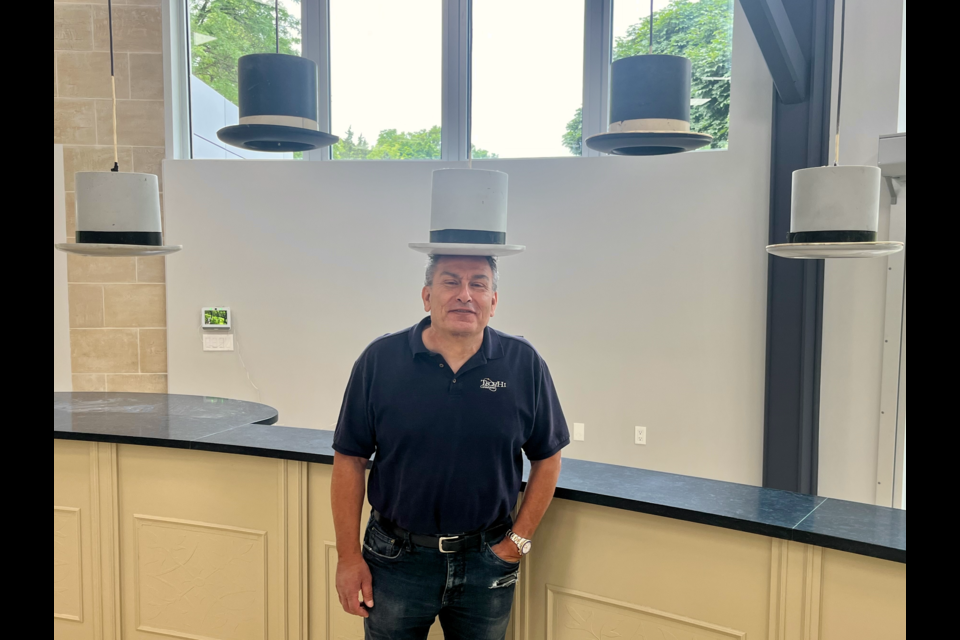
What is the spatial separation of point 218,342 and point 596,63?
319 centimetres

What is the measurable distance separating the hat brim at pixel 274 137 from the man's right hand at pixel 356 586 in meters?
1.28

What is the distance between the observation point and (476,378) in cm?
170

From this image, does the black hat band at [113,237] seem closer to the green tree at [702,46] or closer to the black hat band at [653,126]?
the black hat band at [653,126]

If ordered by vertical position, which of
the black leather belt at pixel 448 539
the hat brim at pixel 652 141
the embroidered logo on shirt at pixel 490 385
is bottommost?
the black leather belt at pixel 448 539

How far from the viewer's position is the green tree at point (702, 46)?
4.31m

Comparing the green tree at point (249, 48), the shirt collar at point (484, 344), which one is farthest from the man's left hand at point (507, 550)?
the green tree at point (249, 48)

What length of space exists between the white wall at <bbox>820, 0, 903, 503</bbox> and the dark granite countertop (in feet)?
6.90

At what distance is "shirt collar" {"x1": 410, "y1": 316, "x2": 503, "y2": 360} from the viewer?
67.7 inches

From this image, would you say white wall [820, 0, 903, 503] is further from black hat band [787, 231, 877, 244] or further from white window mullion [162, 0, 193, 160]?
white window mullion [162, 0, 193, 160]

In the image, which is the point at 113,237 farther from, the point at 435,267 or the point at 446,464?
the point at 446,464

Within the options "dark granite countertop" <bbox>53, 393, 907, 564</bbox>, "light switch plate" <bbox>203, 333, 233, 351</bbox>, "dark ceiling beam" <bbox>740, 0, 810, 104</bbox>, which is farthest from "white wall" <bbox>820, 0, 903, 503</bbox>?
"light switch plate" <bbox>203, 333, 233, 351</bbox>

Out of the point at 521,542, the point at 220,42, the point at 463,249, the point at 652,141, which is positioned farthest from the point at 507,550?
the point at 220,42

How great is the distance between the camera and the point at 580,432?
4.52m
